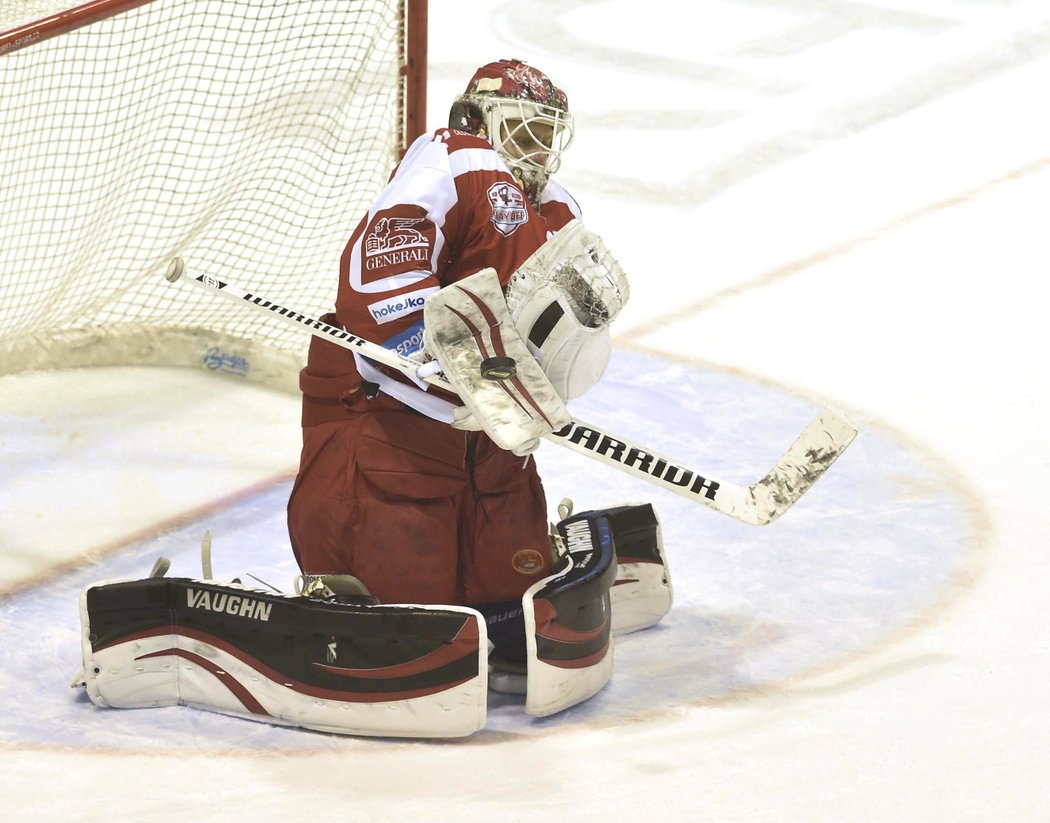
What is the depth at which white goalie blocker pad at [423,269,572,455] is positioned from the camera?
8.87 feet

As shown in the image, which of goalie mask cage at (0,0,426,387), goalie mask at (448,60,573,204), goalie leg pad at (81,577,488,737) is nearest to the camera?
goalie leg pad at (81,577,488,737)

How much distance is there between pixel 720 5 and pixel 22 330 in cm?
432

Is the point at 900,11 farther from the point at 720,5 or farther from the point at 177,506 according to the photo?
the point at 177,506

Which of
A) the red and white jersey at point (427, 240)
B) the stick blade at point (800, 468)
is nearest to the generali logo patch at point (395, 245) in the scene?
the red and white jersey at point (427, 240)

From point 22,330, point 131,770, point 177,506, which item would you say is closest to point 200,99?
point 22,330

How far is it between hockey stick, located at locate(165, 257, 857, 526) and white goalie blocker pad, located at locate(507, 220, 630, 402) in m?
0.16

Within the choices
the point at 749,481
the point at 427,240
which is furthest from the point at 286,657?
the point at 749,481

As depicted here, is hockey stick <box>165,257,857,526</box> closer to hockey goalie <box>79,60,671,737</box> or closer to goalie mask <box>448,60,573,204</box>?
hockey goalie <box>79,60,671,737</box>

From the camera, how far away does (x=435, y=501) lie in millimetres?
3008

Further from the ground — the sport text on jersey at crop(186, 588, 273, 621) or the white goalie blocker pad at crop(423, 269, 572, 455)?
the white goalie blocker pad at crop(423, 269, 572, 455)

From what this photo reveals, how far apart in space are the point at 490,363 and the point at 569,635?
18.6 inches

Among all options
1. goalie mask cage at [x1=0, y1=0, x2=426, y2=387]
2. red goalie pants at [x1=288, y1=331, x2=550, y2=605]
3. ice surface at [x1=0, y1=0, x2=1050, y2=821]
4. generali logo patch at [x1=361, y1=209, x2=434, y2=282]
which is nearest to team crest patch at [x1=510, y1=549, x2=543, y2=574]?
red goalie pants at [x1=288, y1=331, x2=550, y2=605]

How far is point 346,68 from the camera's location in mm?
4375

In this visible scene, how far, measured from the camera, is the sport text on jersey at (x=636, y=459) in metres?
2.87
